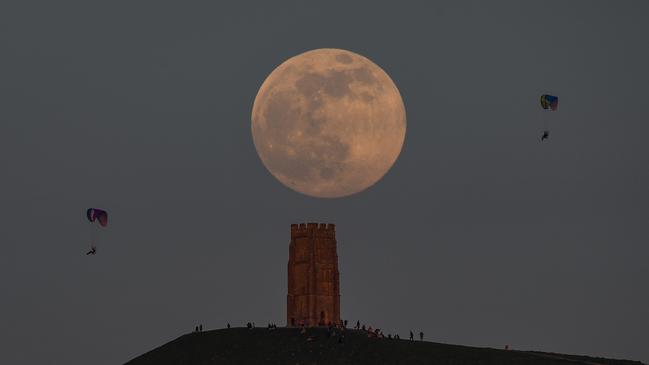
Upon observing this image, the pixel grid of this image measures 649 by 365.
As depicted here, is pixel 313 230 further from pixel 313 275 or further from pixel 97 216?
pixel 97 216

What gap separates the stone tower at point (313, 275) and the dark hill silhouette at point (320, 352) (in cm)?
1944

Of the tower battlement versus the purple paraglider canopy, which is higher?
the tower battlement

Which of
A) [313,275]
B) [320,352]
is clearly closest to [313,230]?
[313,275]

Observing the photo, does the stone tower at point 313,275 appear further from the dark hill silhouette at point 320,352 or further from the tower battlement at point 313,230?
the dark hill silhouette at point 320,352

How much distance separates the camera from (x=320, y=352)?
15900 centimetres

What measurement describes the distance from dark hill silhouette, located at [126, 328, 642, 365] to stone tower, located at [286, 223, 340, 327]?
63.8 ft

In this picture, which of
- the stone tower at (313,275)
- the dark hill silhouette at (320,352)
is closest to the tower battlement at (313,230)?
the stone tower at (313,275)

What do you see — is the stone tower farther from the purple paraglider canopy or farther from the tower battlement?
the purple paraglider canopy

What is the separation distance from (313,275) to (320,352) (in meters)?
32.1

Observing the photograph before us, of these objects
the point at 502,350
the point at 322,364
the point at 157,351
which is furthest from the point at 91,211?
the point at 502,350

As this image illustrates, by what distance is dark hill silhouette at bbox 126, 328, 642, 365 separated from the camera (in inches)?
6206

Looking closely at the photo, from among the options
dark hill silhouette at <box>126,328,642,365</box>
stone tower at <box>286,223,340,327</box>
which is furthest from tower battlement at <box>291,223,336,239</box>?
dark hill silhouette at <box>126,328,642,365</box>

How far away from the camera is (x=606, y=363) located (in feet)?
526

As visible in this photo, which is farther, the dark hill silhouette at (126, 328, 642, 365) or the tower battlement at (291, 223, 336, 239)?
the tower battlement at (291, 223, 336, 239)
